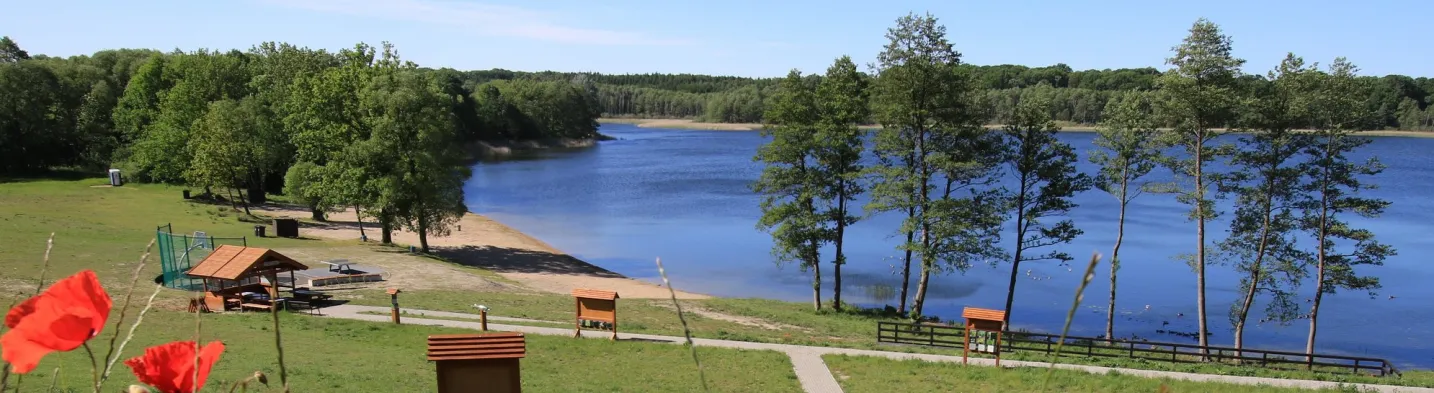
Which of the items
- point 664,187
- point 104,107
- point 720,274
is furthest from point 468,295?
point 104,107

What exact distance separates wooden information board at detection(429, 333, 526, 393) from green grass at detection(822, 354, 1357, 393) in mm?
8939

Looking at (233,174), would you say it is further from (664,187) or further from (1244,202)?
(1244,202)

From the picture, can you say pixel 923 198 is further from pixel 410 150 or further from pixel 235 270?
pixel 410 150

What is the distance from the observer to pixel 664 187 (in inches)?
2980

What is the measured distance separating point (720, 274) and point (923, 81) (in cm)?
1695

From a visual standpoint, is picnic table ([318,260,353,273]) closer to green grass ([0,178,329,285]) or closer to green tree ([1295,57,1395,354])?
green grass ([0,178,329,285])

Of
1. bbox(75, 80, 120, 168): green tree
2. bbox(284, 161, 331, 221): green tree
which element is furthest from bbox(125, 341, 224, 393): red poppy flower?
bbox(75, 80, 120, 168): green tree

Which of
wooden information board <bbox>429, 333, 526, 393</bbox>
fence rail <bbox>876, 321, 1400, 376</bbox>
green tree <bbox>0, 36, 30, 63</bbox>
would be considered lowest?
fence rail <bbox>876, 321, 1400, 376</bbox>

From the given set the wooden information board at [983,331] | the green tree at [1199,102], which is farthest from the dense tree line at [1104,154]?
the wooden information board at [983,331]

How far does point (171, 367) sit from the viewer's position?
174 centimetres

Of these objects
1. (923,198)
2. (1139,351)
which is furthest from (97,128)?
(1139,351)

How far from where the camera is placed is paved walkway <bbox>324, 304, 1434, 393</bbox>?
19.6 m

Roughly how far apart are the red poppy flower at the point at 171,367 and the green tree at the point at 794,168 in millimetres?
30667

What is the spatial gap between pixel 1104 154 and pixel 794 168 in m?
10.7
